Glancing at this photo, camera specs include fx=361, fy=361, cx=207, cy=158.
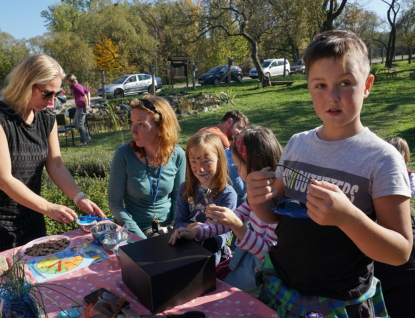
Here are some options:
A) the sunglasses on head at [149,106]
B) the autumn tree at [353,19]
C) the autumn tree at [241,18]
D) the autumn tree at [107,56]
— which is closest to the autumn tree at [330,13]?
the autumn tree at [353,19]

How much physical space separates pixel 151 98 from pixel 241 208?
4.22 ft

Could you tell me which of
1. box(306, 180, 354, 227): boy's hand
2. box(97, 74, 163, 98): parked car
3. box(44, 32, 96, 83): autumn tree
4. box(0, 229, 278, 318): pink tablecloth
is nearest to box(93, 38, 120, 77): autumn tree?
box(44, 32, 96, 83): autumn tree

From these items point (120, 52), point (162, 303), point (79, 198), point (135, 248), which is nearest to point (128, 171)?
point (79, 198)

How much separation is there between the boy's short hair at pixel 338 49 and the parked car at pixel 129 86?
2125 centimetres

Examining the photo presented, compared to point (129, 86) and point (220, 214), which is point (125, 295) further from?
point (129, 86)

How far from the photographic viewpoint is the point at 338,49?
4.06 ft

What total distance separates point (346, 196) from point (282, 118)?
1044 centimetres

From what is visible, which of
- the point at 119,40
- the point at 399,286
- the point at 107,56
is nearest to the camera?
the point at 399,286

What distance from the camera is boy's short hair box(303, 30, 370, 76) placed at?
1.24 metres

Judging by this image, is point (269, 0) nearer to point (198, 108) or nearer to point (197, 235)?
point (198, 108)

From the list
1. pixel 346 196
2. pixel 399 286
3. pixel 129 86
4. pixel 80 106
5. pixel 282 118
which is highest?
pixel 129 86

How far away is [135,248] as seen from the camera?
169 centimetres

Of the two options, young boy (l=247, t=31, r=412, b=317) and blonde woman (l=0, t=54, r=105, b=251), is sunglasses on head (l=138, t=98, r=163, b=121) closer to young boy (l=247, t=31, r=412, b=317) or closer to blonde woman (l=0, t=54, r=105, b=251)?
blonde woman (l=0, t=54, r=105, b=251)

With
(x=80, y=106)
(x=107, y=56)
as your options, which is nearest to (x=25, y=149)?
(x=80, y=106)
